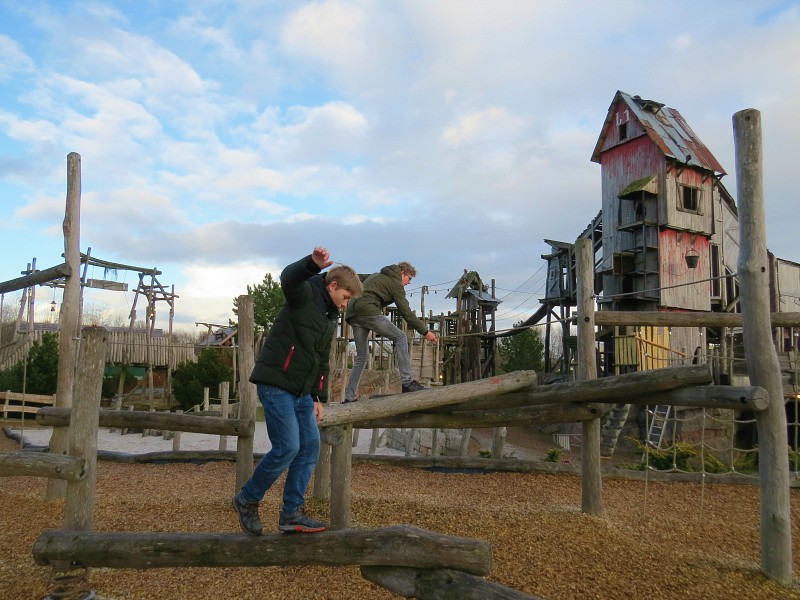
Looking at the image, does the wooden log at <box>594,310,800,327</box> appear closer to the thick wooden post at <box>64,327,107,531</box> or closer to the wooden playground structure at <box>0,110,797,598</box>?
the wooden playground structure at <box>0,110,797,598</box>

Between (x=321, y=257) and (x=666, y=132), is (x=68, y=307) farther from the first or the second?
(x=666, y=132)

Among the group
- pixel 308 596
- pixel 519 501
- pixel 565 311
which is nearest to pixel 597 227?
pixel 565 311

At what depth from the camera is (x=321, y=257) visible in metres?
3.61

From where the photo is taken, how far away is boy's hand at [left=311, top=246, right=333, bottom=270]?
357 cm

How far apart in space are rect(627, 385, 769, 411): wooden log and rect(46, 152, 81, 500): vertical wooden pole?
6.74 metres

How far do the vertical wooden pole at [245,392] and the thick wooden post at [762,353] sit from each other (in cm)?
494

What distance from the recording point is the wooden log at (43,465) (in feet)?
13.6

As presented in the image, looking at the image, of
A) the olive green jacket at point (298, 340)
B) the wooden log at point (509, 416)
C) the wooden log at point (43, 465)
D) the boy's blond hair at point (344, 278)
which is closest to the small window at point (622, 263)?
the wooden log at point (509, 416)

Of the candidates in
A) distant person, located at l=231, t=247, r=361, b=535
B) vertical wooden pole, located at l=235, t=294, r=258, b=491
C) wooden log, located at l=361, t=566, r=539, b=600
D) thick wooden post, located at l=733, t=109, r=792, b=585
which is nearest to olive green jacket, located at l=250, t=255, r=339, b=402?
distant person, located at l=231, t=247, r=361, b=535

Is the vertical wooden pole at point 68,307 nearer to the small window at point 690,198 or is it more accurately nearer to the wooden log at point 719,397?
the wooden log at point 719,397

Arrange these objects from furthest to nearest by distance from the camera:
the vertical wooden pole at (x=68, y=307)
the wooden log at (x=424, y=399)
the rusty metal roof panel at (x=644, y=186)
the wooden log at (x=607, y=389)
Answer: the rusty metal roof panel at (x=644, y=186) < the vertical wooden pole at (x=68, y=307) < the wooden log at (x=424, y=399) < the wooden log at (x=607, y=389)

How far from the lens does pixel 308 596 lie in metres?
4.18

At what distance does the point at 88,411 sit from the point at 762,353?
5.31 meters

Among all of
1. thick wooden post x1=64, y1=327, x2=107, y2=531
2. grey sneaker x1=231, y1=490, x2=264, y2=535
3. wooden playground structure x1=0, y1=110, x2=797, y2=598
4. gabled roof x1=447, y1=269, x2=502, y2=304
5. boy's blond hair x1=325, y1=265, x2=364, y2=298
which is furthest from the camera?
gabled roof x1=447, y1=269, x2=502, y2=304
